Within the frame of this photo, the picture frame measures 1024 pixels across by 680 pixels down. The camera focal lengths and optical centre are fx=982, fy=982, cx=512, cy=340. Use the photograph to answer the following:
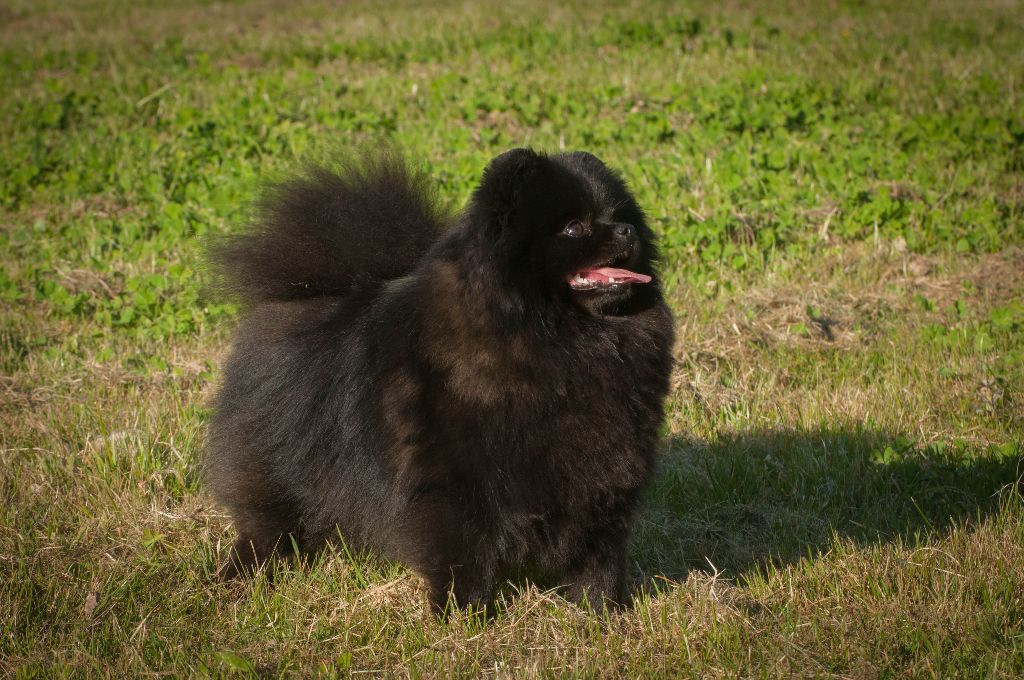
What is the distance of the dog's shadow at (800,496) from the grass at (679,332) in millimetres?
19

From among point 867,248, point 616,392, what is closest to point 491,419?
point 616,392

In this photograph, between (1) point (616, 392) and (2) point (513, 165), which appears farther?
(1) point (616, 392)

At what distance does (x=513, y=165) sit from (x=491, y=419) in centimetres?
87

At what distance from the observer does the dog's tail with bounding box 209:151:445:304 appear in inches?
162

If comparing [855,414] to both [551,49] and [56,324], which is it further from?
[551,49]

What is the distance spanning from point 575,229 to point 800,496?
2.20 meters

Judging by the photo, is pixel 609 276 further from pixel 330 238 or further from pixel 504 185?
pixel 330 238

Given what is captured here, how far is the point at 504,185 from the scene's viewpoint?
324 centimetres

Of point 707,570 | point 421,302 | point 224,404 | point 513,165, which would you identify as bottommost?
point 707,570

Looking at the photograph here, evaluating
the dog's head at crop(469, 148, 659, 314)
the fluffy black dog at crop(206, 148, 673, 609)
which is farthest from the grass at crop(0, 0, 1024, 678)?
the dog's head at crop(469, 148, 659, 314)

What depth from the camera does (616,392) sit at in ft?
11.4

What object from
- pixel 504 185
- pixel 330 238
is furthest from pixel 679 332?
pixel 504 185

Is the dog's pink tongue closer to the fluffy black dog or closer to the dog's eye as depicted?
the fluffy black dog

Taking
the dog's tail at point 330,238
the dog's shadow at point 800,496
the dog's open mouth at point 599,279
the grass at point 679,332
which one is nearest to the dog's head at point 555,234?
the dog's open mouth at point 599,279
